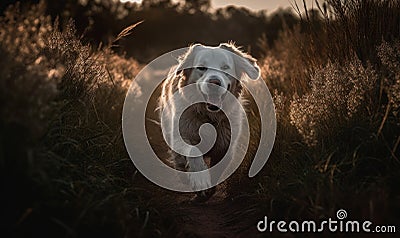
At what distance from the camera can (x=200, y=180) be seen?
474cm

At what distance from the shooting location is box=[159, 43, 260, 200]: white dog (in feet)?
15.9

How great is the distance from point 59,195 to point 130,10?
13.9 m

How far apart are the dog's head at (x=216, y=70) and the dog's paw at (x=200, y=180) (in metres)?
0.63

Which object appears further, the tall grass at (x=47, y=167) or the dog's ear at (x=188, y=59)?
the dog's ear at (x=188, y=59)

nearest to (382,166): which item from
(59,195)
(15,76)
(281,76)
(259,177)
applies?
(259,177)

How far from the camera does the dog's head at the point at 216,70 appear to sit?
482cm

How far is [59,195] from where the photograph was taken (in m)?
2.95

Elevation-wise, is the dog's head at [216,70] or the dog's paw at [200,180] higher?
the dog's head at [216,70]

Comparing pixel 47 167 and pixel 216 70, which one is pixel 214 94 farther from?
pixel 47 167

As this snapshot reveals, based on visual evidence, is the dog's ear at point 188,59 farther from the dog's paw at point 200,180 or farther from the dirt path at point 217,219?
the dirt path at point 217,219

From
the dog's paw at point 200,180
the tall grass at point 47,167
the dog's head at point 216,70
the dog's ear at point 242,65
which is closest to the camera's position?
the tall grass at point 47,167

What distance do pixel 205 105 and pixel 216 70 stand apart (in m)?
0.34

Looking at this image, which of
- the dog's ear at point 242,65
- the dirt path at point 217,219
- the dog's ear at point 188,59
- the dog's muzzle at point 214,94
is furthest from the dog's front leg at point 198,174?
the dog's ear at point 242,65

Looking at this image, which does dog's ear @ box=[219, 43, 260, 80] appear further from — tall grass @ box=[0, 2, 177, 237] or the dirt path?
tall grass @ box=[0, 2, 177, 237]
